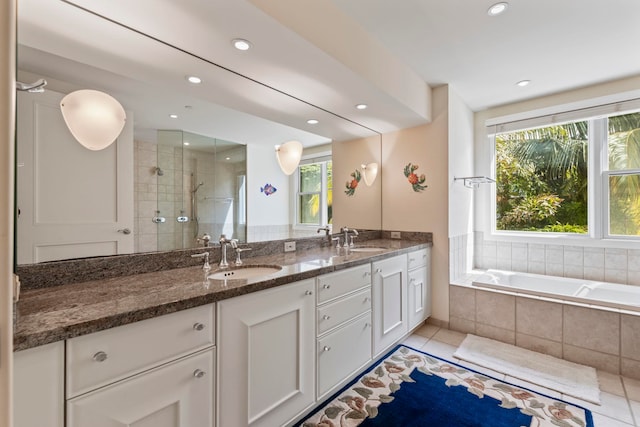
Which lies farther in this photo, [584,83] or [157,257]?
[584,83]

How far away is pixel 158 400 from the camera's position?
3.29 feet

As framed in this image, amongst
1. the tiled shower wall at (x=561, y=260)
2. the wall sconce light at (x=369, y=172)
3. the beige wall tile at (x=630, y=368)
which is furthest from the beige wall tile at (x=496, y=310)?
the wall sconce light at (x=369, y=172)

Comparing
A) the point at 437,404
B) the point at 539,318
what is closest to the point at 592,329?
the point at 539,318

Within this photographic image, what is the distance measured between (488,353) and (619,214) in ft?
6.28

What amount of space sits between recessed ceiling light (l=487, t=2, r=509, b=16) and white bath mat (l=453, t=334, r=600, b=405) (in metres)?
2.45

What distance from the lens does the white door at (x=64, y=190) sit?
1.24 metres

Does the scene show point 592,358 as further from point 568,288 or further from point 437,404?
point 437,404

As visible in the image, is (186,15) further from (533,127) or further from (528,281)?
(528,281)

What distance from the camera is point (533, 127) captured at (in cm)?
311

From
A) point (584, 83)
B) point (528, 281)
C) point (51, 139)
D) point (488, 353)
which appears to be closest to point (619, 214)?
point (528, 281)

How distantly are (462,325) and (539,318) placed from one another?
24.7 inches

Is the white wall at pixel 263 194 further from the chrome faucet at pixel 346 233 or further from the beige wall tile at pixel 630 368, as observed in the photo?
the beige wall tile at pixel 630 368

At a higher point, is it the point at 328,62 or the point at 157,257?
the point at 328,62

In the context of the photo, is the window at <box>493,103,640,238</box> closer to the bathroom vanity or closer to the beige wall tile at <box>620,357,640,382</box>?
the beige wall tile at <box>620,357,640,382</box>
